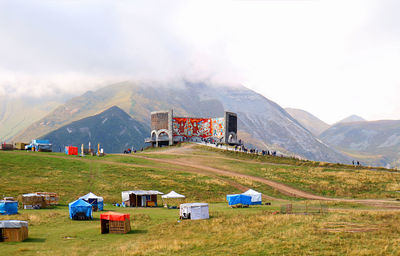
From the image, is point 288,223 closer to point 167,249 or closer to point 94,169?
point 167,249

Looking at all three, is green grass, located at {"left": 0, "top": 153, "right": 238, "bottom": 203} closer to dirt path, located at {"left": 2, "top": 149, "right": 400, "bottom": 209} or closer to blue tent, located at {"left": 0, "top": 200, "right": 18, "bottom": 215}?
dirt path, located at {"left": 2, "top": 149, "right": 400, "bottom": 209}

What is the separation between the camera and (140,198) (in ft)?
192

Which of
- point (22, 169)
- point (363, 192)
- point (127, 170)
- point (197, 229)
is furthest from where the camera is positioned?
point (127, 170)

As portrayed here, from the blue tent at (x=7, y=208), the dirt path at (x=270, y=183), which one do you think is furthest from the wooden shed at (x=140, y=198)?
the dirt path at (x=270, y=183)

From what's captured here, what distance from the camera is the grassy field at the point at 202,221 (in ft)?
94.9

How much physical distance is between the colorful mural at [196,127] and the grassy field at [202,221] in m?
52.3

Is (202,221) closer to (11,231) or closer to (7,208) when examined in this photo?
(11,231)

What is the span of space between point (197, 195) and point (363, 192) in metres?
30.3

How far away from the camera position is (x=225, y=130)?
142 metres

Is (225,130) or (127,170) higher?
(225,130)

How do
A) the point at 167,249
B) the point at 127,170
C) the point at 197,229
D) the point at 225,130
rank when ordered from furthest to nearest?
1. the point at 225,130
2. the point at 127,170
3. the point at 197,229
4. the point at 167,249

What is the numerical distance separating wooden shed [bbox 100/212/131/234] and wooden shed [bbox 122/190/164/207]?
21.4m

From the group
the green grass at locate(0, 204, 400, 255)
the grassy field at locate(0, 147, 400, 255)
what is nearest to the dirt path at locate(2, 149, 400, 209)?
the grassy field at locate(0, 147, 400, 255)

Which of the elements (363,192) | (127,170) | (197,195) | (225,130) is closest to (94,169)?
(127,170)
